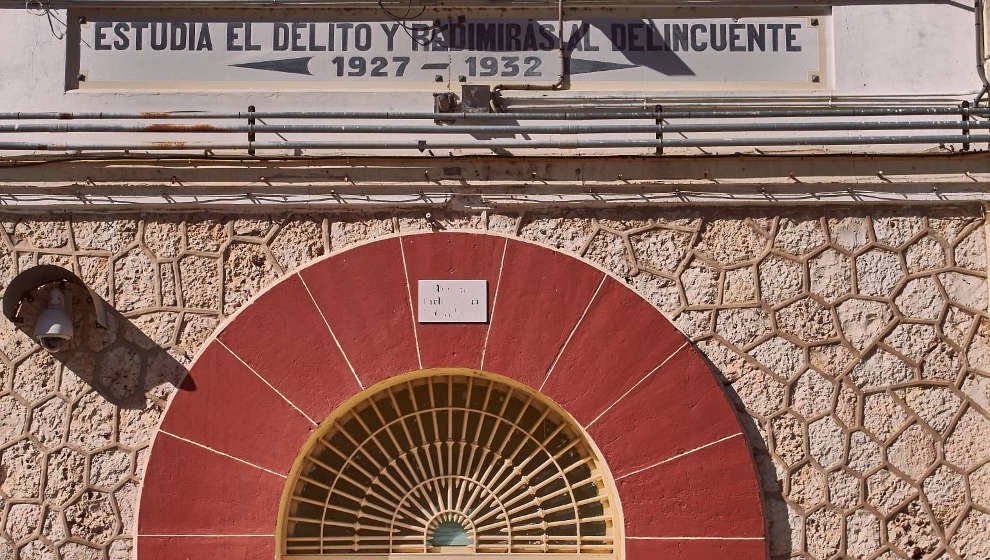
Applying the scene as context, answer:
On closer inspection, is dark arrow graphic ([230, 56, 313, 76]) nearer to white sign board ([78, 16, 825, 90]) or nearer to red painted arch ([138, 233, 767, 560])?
white sign board ([78, 16, 825, 90])

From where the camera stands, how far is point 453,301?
5.77 metres

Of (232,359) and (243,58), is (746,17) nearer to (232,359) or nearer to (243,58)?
(243,58)

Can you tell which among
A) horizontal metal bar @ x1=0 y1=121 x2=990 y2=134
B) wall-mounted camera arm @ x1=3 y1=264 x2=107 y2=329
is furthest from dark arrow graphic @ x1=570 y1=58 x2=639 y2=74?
wall-mounted camera arm @ x1=3 y1=264 x2=107 y2=329

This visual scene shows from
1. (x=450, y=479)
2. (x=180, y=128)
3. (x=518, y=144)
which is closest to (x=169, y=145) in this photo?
(x=180, y=128)

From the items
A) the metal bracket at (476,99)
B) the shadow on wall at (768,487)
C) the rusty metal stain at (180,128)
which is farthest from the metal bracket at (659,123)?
the rusty metal stain at (180,128)

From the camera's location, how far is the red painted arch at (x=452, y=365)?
555cm

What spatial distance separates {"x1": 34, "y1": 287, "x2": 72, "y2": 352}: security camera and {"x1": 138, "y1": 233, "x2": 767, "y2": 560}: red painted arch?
2.16 feet

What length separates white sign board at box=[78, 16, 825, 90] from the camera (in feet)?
20.2

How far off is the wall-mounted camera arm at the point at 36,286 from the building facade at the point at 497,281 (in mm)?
27

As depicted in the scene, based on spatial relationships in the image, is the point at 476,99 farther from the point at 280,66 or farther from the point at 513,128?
the point at 280,66

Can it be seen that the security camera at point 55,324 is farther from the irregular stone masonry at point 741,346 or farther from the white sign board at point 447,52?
the white sign board at point 447,52

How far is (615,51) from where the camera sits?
618 centimetres

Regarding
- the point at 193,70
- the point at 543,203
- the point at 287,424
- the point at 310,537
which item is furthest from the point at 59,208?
the point at 543,203

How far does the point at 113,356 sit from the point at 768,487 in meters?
3.49
